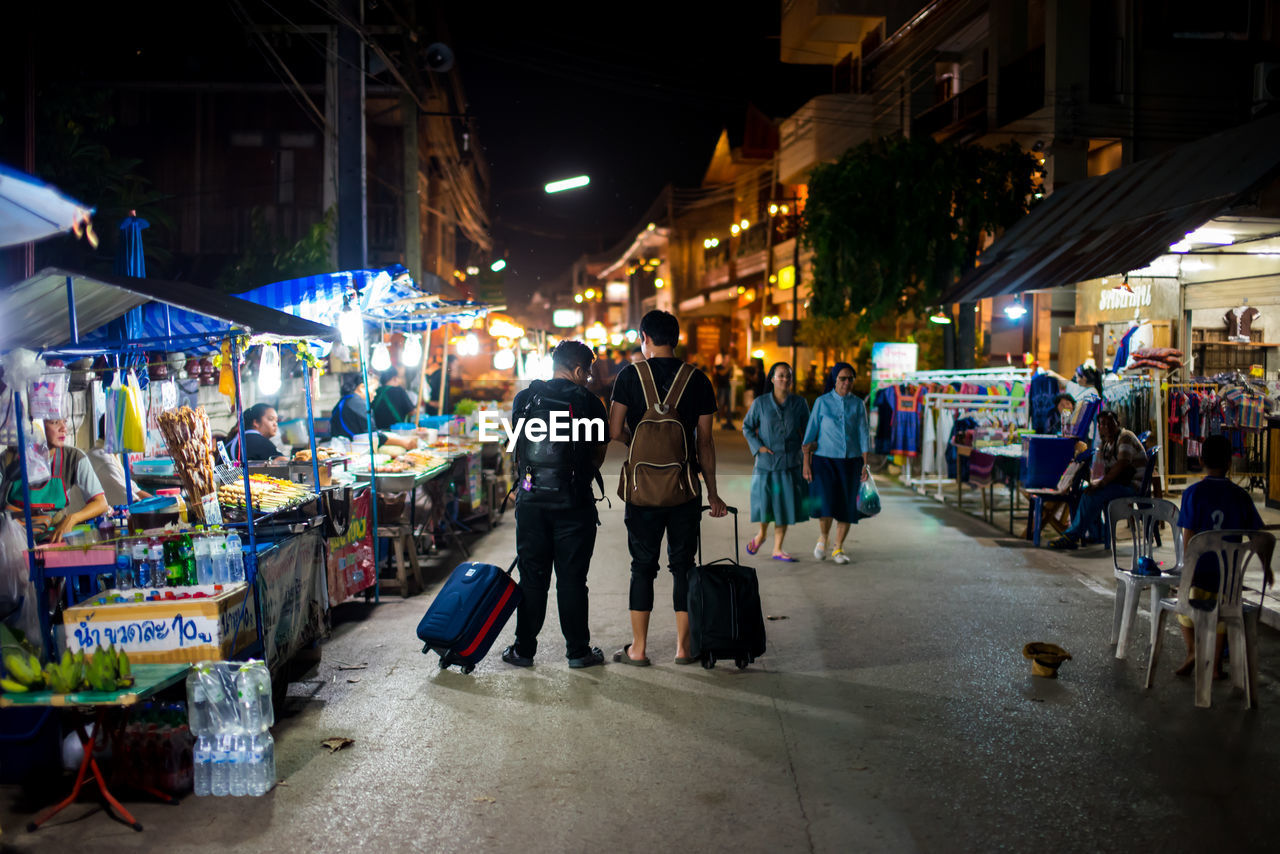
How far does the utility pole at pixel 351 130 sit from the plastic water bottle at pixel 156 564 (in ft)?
32.0

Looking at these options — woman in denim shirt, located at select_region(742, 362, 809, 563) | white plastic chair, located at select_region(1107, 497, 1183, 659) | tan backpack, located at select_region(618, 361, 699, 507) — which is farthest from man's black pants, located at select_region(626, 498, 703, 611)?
woman in denim shirt, located at select_region(742, 362, 809, 563)

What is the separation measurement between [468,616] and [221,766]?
6.14 feet

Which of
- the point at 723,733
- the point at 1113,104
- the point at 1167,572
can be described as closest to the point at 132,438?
the point at 723,733

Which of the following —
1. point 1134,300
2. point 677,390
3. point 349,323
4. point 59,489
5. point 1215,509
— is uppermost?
point 1134,300

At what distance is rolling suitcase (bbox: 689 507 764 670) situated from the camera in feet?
20.2

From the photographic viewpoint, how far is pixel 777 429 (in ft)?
31.5

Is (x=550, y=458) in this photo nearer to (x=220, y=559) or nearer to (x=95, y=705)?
(x=220, y=559)

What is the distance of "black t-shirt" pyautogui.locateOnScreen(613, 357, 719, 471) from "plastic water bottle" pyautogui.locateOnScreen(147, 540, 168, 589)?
109 inches

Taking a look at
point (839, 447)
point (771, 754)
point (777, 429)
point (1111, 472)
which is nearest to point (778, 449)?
point (777, 429)

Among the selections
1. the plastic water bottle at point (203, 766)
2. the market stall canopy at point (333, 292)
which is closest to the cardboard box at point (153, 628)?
the plastic water bottle at point (203, 766)

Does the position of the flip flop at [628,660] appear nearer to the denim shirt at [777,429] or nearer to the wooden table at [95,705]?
the wooden table at [95,705]

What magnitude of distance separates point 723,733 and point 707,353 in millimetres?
47705

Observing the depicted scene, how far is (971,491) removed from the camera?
16.2 meters

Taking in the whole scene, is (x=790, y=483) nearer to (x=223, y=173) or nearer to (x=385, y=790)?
(x=385, y=790)
